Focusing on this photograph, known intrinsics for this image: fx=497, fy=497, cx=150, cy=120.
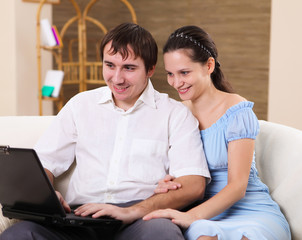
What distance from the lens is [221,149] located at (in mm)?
1939

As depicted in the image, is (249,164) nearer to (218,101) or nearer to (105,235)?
(218,101)

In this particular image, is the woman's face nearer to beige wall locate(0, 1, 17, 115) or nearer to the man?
the man

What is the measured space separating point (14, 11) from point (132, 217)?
353cm

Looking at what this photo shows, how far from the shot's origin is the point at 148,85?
81.0 inches

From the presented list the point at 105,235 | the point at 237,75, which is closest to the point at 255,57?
the point at 237,75

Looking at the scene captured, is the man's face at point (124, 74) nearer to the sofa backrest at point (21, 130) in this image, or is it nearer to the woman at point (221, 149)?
the woman at point (221, 149)

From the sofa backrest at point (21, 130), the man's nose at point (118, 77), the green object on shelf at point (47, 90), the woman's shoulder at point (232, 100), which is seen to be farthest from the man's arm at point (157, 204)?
the green object on shelf at point (47, 90)

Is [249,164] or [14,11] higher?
[14,11]

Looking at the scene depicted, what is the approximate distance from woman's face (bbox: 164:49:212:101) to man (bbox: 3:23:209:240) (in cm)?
6

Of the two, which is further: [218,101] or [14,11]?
[14,11]

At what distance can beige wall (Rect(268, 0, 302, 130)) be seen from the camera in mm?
4059

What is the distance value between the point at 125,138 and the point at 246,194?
20.7 inches

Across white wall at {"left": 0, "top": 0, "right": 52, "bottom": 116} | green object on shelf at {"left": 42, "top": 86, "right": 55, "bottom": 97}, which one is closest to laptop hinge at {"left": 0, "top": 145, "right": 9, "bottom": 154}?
green object on shelf at {"left": 42, "top": 86, "right": 55, "bottom": 97}

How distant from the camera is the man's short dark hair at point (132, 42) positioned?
1934 mm
